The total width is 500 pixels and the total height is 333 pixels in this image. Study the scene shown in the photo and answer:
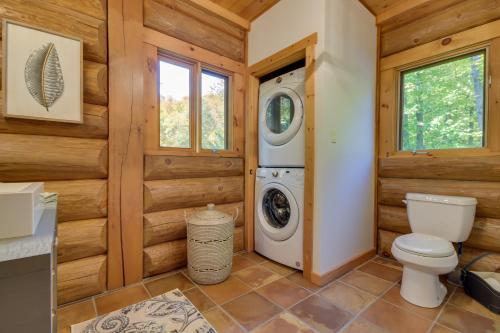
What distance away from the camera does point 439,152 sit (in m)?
2.07

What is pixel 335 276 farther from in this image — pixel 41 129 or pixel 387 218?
pixel 41 129

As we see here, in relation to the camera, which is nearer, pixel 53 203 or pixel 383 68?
pixel 53 203

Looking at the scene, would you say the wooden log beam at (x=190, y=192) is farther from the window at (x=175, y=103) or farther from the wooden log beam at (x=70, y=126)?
the wooden log beam at (x=70, y=126)

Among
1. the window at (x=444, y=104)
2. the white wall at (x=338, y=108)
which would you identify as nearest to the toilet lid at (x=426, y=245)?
the white wall at (x=338, y=108)

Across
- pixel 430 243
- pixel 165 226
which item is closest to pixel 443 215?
pixel 430 243

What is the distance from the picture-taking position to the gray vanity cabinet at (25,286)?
0.47 m

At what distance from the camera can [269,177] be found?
2297 mm

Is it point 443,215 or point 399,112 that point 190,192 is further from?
point 399,112

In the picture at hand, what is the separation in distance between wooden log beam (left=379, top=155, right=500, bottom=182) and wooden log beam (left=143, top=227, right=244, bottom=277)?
212 centimetres

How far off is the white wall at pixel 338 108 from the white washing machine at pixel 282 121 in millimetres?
232

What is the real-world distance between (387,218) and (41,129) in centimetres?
296

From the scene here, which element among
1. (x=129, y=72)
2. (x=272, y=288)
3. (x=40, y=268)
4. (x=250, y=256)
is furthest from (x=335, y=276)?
(x=129, y=72)

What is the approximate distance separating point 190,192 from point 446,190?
2231mm

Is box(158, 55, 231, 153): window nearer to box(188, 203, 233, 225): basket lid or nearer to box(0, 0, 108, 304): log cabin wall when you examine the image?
box(0, 0, 108, 304): log cabin wall
